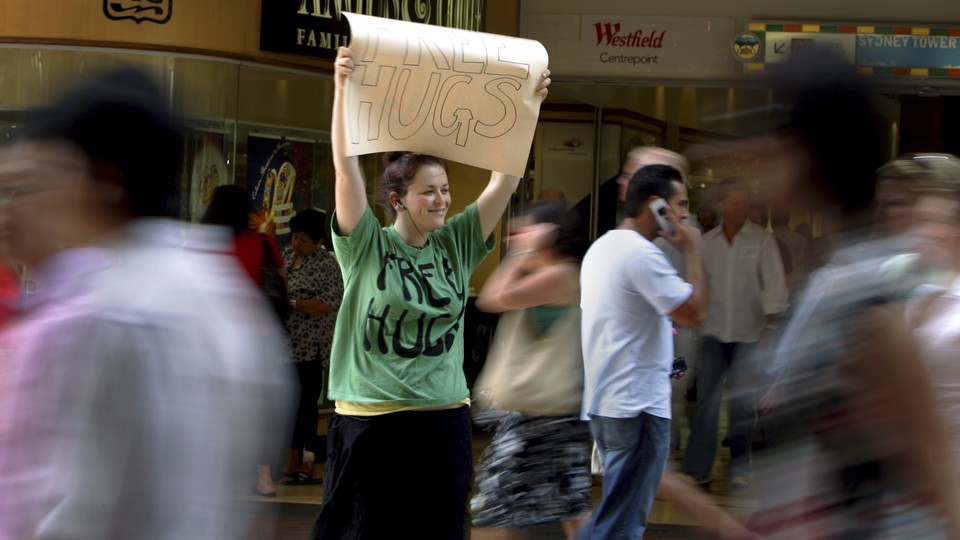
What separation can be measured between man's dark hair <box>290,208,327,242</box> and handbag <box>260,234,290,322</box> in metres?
2.03

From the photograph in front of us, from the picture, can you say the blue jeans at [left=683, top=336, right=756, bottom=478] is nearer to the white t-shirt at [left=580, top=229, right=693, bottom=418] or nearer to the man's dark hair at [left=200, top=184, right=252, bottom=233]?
the white t-shirt at [left=580, top=229, right=693, bottom=418]

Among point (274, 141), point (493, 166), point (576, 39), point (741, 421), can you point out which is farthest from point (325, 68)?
point (741, 421)

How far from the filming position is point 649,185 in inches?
218

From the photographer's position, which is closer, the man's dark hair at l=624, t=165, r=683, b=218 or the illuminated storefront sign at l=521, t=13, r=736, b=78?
the man's dark hair at l=624, t=165, r=683, b=218

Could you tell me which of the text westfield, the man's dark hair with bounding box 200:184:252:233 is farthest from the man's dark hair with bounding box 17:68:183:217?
the text westfield

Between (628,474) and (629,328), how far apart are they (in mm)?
591

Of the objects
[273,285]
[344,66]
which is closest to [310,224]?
[273,285]

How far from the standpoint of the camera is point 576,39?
1077 cm

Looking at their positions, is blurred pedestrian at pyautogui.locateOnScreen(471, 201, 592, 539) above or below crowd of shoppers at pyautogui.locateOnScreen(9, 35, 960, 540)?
below

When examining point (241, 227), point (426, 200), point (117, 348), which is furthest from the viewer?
point (241, 227)

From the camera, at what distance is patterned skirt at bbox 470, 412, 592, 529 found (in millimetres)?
5262

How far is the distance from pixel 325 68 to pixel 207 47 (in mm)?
1084

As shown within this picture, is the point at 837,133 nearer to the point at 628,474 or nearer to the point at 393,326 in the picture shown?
the point at 393,326

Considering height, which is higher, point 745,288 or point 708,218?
point 708,218
